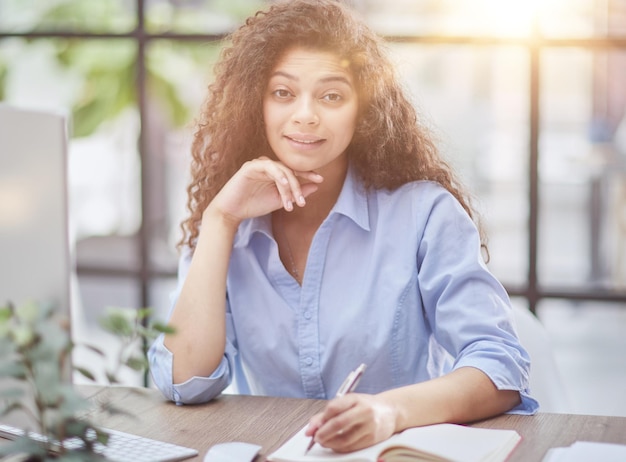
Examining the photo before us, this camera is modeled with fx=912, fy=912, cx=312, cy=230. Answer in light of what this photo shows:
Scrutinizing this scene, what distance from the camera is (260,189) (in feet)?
6.14

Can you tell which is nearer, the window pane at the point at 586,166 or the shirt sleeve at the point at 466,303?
the shirt sleeve at the point at 466,303

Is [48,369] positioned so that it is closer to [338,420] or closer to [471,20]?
[338,420]

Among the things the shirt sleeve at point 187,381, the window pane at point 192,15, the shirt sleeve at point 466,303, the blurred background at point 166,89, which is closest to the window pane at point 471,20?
the blurred background at point 166,89

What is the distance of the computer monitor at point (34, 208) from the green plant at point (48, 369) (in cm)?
23

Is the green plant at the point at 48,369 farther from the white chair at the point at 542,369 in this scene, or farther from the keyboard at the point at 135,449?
the white chair at the point at 542,369

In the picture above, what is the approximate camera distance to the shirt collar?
1.85 metres

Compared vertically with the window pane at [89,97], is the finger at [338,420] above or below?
below

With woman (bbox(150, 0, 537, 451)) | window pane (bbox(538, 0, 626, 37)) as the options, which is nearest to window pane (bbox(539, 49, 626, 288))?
window pane (bbox(538, 0, 626, 37))

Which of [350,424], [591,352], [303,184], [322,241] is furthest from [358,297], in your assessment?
[591,352]

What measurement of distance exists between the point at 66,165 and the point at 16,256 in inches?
5.8

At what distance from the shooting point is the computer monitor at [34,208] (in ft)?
3.95

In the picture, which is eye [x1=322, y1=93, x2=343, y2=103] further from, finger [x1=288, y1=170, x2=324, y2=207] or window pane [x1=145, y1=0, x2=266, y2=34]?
window pane [x1=145, y1=0, x2=266, y2=34]

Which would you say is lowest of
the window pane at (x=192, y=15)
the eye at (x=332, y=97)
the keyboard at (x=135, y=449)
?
the keyboard at (x=135, y=449)

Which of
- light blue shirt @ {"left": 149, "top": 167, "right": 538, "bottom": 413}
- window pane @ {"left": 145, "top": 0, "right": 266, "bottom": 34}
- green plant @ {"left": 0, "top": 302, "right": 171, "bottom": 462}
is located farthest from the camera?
window pane @ {"left": 145, "top": 0, "right": 266, "bottom": 34}
